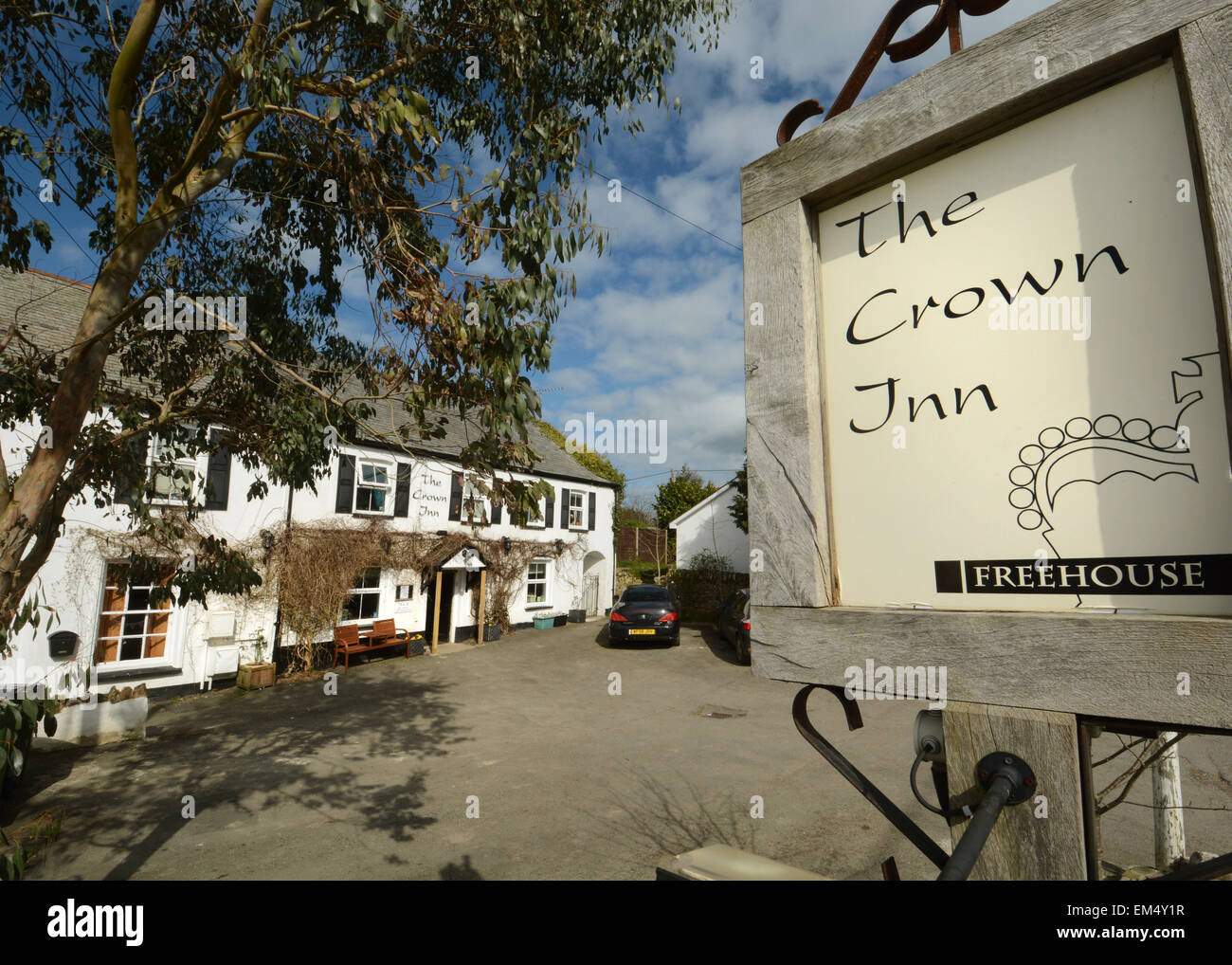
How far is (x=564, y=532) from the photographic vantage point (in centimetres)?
2366

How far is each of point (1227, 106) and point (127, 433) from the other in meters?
5.90

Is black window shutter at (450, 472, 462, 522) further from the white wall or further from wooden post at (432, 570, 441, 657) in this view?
the white wall

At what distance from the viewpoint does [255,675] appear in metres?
13.0

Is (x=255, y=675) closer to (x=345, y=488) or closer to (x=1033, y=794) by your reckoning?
(x=345, y=488)

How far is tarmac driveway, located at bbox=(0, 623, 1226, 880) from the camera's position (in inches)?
218

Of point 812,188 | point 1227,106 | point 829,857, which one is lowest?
point 829,857

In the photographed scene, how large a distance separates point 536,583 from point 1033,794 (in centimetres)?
2192

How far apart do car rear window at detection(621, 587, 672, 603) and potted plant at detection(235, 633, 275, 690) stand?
31.0 feet

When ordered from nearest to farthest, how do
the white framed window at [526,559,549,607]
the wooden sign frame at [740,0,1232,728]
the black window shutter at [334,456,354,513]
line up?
the wooden sign frame at [740,0,1232,728] < the black window shutter at [334,456,354,513] < the white framed window at [526,559,549,607]

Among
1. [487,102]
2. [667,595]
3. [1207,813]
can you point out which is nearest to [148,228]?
[487,102]

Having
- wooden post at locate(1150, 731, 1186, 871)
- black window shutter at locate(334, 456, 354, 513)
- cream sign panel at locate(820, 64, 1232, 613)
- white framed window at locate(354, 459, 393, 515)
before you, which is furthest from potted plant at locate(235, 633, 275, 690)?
cream sign panel at locate(820, 64, 1232, 613)

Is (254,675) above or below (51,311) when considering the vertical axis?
below

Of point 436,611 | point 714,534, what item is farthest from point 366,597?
point 714,534

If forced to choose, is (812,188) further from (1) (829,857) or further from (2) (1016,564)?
(1) (829,857)
